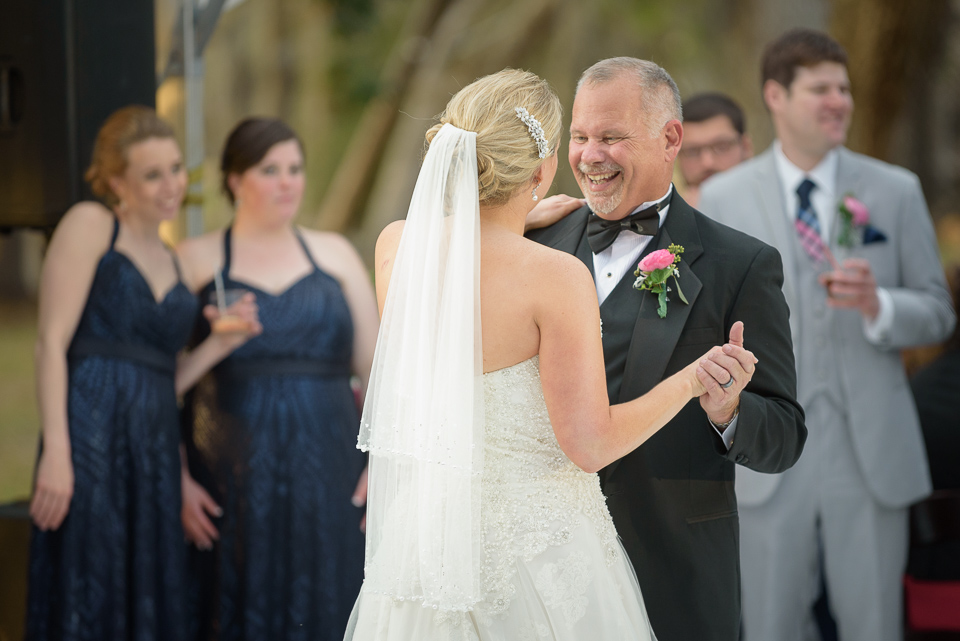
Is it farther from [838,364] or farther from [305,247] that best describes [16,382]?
[838,364]

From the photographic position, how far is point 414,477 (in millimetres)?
2020

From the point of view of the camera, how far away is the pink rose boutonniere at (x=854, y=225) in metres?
3.28

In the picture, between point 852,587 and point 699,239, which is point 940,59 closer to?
point 852,587

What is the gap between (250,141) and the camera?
3920 millimetres

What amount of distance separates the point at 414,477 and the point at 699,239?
95 centimetres

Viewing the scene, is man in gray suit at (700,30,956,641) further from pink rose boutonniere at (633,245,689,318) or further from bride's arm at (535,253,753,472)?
bride's arm at (535,253,753,472)

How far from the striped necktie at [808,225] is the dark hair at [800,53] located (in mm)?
399

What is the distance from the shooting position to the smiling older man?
2281 mm

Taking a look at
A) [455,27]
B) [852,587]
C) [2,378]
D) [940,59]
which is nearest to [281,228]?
[2,378]

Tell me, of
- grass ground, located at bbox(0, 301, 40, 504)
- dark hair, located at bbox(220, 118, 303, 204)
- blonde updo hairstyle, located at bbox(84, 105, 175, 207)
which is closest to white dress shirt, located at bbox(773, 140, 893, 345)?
dark hair, located at bbox(220, 118, 303, 204)

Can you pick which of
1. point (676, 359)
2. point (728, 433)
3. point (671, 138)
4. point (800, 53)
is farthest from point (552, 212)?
point (800, 53)

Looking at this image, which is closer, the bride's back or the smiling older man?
the bride's back

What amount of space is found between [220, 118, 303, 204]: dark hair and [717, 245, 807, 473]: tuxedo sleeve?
2.28 meters

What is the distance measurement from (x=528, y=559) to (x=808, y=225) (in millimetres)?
1944
